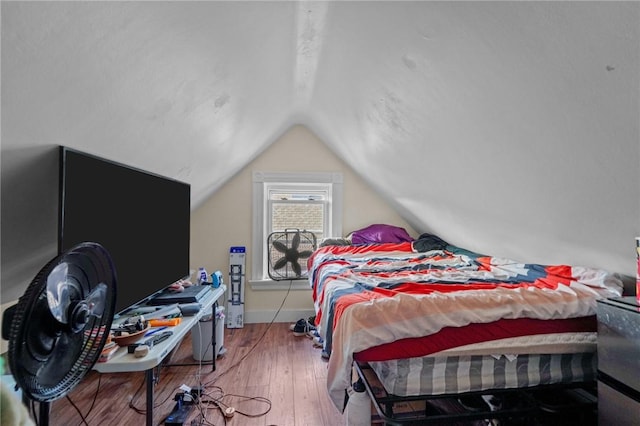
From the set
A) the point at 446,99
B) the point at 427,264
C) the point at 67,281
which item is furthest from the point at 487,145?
the point at 67,281

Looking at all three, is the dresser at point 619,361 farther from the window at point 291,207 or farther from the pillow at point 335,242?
the window at point 291,207

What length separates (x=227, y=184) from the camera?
330 centimetres

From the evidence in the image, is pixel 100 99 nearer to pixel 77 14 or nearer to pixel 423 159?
pixel 77 14

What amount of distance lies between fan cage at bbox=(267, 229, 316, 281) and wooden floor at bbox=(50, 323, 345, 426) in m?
0.80

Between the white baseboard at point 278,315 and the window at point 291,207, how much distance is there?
0.97ft

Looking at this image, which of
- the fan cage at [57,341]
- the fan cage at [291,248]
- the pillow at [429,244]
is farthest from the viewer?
the fan cage at [291,248]

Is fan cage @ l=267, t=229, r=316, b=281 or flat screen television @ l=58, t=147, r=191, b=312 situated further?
fan cage @ l=267, t=229, r=316, b=281

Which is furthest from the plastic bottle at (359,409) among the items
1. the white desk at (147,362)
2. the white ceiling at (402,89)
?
the white ceiling at (402,89)

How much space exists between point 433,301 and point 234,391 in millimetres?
1588

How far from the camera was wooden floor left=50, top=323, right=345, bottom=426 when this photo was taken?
5.61 feet

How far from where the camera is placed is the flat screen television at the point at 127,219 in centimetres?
101

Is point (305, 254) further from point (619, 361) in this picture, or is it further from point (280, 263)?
point (619, 361)

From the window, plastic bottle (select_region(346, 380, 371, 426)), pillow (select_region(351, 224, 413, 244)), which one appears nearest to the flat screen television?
plastic bottle (select_region(346, 380, 371, 426))

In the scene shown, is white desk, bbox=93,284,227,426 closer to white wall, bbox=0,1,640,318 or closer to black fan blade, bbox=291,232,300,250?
white wall, bbox=0,1,640,318
